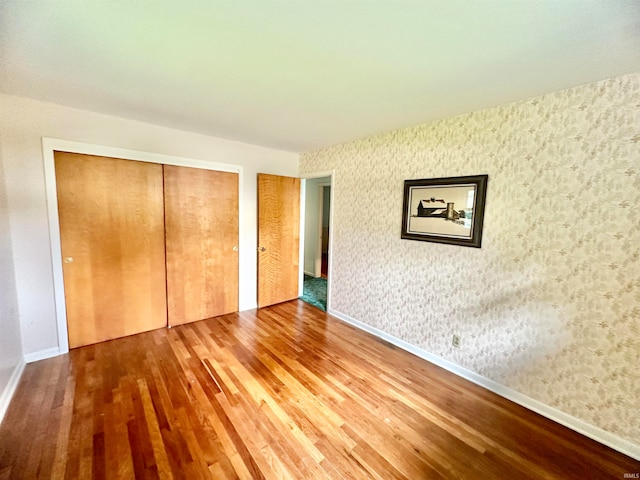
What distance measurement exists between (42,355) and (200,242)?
1.69 meters

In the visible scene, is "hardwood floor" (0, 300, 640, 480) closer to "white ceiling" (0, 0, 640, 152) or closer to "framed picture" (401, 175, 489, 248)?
"framed picture" (401, 175, 489, 248)

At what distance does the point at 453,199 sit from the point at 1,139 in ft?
12.5

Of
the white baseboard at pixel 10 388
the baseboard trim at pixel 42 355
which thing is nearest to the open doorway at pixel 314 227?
the baseboard trim at pixel 42 355

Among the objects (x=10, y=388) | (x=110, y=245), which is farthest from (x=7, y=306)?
(x=110, y=245)

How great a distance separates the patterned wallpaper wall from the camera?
1.52 m

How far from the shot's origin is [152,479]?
51.0 inches

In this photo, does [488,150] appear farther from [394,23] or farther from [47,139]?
[47,139]

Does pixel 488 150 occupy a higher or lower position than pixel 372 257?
higher

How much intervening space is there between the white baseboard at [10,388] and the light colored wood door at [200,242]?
1.15 m

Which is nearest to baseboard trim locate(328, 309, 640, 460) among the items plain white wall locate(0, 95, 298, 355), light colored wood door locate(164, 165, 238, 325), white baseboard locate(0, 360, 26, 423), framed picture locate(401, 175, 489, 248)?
framed picture locate(401, 175, 489, 248)

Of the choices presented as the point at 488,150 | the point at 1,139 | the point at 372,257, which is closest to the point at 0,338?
the point at 1,139

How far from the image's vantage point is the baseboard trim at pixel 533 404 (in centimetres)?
156

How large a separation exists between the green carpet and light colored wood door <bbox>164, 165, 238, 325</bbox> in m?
1.19

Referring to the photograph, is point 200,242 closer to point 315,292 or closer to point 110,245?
point 110,245
